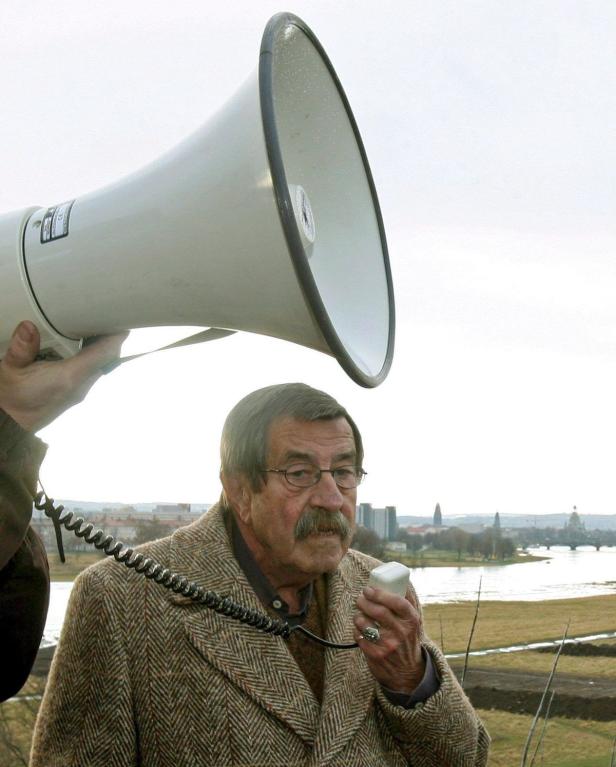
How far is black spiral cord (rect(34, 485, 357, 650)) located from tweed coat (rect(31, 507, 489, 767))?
4 centimetres

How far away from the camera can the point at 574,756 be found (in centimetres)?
491

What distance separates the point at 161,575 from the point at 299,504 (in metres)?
0.40

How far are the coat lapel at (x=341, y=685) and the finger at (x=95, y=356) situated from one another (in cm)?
102

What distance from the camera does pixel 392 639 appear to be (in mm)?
1755

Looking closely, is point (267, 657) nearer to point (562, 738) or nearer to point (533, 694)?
point (562, 738)

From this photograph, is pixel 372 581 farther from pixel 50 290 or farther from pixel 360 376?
pixel 50 290

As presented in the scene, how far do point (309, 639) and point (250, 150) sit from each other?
1345 mm

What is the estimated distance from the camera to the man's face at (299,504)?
1961 mm

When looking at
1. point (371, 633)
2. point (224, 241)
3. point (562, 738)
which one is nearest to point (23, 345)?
point (224, 241)

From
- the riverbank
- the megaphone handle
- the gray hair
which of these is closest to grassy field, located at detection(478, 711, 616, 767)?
the riverbank

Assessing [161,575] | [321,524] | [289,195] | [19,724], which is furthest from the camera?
[19,724]

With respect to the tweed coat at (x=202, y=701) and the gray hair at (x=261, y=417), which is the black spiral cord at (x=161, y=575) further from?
the gray hair at (x=261, y=417)

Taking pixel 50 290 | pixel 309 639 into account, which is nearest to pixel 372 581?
pixel 309 639

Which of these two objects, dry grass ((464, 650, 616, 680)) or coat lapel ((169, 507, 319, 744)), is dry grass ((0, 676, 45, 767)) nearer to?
coat lapel ((169, 507, 319, 744))
